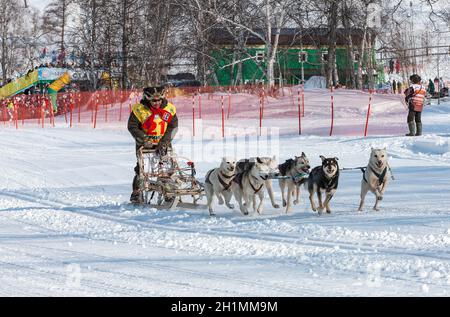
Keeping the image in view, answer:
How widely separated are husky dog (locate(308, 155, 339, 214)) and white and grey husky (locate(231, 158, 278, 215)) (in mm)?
454

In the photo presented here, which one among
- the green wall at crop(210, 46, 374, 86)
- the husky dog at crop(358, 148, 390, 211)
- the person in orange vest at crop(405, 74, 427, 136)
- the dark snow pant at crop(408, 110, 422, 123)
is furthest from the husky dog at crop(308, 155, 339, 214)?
the green wall at crop(210, 46, 374, 86)

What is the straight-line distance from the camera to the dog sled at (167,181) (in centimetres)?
974

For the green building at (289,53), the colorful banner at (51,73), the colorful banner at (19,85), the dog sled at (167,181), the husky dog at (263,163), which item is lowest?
the dog sled at (167,181)

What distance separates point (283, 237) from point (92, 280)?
7.28 ft

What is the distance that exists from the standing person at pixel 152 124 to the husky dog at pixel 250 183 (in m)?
1.34

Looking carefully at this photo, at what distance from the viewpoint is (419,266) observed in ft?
20.3

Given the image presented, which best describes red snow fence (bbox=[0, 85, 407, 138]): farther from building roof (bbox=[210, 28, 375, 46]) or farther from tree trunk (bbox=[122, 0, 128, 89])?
tree trunk (bbox=[122, 0, 128, 89])

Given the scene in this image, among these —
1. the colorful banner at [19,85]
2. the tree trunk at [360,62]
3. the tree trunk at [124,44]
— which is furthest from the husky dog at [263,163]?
the colorful banner at [19,85]

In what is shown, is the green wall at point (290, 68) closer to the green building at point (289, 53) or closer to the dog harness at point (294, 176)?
the green building at point (289, 53)

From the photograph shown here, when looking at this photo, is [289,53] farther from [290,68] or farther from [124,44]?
[124,44]

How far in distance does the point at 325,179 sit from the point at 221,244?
1.87 m

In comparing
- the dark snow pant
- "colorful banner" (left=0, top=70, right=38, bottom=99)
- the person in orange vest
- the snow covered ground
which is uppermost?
"colorful banner" (left=0, top=70, right=38, bottom=99)

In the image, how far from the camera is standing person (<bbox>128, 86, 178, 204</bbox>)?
1017cm

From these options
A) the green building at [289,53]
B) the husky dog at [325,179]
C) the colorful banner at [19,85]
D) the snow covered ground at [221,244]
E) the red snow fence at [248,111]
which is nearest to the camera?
the snow covered ground at [221,244]
